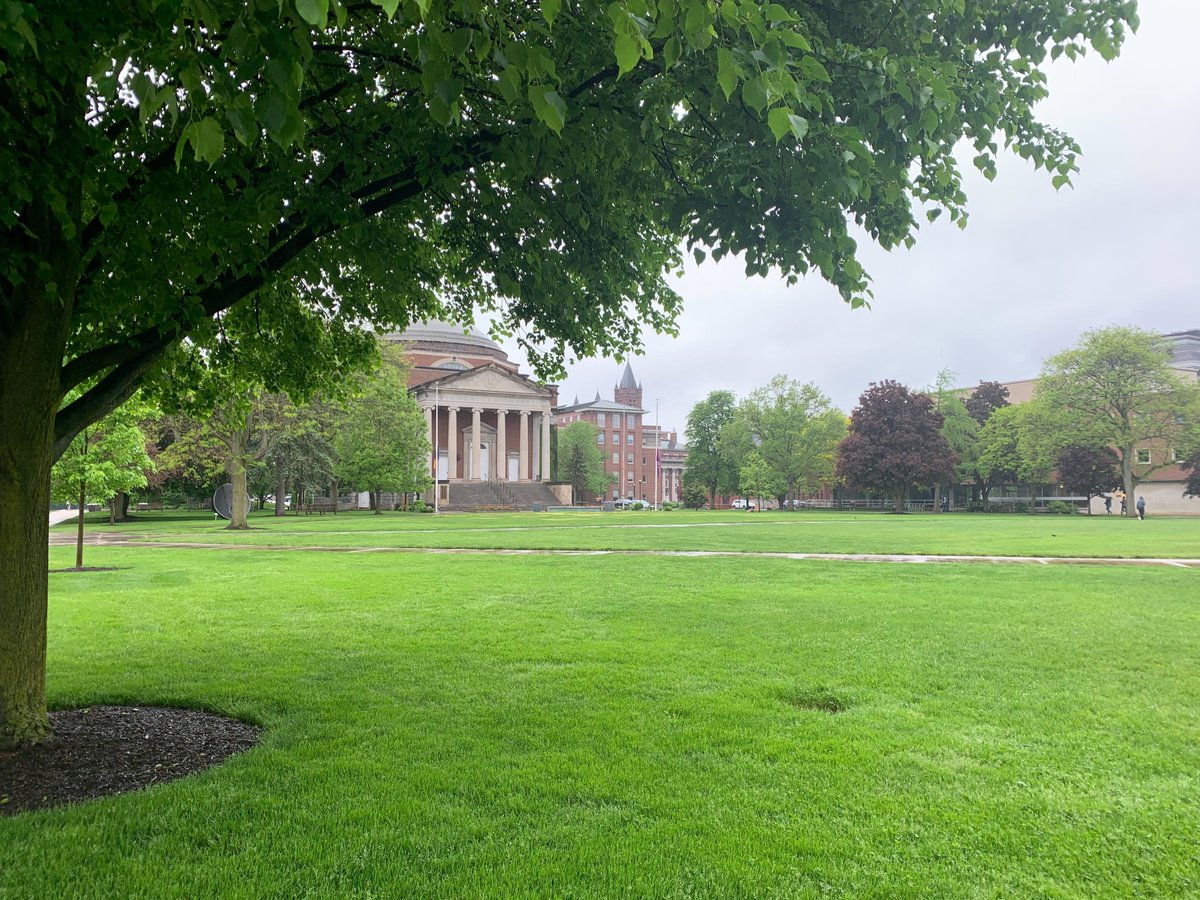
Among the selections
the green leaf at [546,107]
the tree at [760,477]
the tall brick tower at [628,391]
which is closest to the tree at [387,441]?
the tree at [760,477]

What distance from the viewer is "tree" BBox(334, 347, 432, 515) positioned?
4359 cm

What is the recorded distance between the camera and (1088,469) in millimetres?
62844

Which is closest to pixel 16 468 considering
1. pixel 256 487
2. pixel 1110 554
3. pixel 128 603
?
pixel 128 603

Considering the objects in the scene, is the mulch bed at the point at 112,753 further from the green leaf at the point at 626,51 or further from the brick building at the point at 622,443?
the brick building at the point at 622,443

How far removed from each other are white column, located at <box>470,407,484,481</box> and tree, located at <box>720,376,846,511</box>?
28.5 meters

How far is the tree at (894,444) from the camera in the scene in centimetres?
6881

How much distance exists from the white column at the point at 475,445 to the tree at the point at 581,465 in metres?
25.8

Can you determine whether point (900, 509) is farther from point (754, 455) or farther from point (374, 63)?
point (374, 63)

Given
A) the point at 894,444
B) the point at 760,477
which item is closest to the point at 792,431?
the point at 760,477

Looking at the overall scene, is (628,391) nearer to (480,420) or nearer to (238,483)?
(480,420)

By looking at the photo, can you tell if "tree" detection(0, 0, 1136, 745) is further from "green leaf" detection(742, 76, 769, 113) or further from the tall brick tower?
the tall brick tower

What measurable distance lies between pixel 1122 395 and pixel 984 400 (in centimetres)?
2569

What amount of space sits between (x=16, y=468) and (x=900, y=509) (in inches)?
2995

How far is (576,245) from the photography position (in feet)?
18.9
